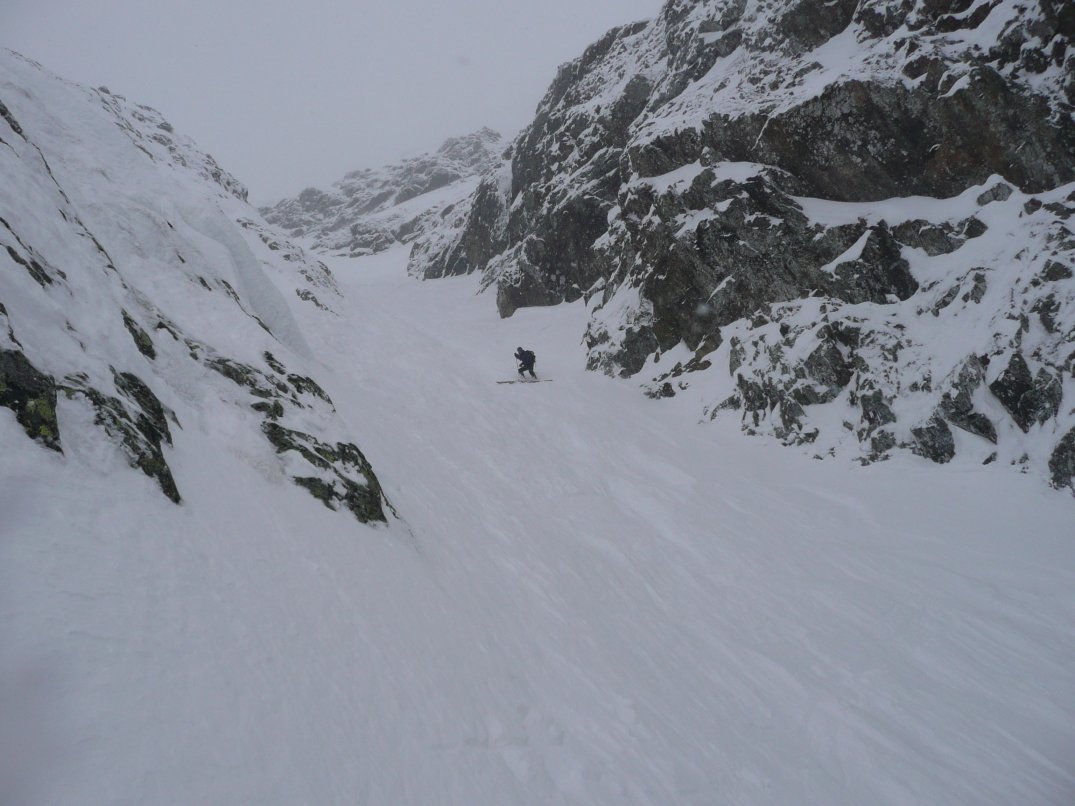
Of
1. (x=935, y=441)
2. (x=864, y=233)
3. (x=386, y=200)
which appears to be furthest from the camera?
(x=386, y=200)

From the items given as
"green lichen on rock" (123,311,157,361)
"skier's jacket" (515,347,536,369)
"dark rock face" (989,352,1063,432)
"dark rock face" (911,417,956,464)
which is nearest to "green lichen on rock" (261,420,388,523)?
"green lichen on rock" (123,311,157,361)

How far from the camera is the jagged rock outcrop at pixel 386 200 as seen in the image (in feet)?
303

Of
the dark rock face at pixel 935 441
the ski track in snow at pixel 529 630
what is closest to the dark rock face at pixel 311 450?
the ski track in snow at pixel 529 630

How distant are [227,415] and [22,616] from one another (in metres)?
4.05

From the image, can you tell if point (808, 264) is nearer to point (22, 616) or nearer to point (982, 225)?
point (982, 225)

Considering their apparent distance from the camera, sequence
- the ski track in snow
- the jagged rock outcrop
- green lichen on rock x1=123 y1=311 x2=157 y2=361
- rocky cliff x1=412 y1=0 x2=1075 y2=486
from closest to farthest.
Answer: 1. the ski track in snow
2. green lichen on rock x1=123 y1=311 x2=157 y2=361
3. rocky cliff x1=412 y1=0 x2=1075 y2=486
4. the jagged rock outcrop

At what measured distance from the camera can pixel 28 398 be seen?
3430 millimetres

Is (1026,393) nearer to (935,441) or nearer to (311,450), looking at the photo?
(935,441)

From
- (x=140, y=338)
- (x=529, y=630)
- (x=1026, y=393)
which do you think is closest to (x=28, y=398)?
(x=140, y=338)

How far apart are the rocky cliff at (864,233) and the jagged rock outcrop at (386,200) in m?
73.8

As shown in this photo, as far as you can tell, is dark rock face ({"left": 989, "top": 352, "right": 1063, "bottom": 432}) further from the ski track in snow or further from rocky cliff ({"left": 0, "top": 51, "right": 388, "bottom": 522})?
rocky cliff ({"left": 0, "top": 51, "right": 388, "bottom": 522})

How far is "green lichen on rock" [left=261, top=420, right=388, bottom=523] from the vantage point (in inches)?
241

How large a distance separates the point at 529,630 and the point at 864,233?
16.2m

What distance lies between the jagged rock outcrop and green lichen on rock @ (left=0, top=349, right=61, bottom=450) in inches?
3557
